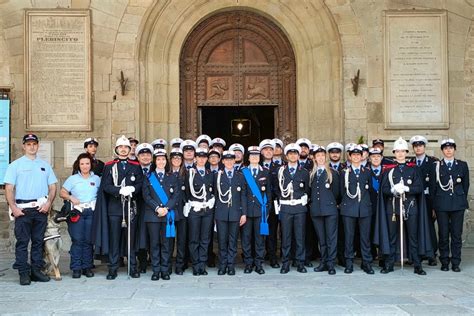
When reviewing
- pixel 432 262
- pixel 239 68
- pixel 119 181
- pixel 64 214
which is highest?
pixel 239 68

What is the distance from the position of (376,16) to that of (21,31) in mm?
6725

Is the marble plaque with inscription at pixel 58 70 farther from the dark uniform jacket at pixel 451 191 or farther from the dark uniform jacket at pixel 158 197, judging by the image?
the dark uniform jacket at pixel 451 191

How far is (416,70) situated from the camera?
1076 cm

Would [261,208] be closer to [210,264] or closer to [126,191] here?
[210,264]

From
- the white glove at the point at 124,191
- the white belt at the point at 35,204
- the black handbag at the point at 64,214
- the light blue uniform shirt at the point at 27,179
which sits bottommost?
the black handbag at the point at 64,214

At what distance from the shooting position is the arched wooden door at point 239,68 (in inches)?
449

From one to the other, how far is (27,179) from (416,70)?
7.33 meters

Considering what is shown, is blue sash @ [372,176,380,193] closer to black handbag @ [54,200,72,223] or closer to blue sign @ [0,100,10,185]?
black handbag @ [54,200,72,223]

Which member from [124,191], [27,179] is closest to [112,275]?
[124,191]

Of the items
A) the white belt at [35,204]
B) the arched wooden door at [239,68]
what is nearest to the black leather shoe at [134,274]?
the white belt at [35,204]

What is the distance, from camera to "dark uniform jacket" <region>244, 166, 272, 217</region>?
26.5ft

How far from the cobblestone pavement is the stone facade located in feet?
10.9

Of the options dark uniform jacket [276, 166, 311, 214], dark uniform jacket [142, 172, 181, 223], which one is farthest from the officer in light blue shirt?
dark uniform jacket [276, 166, 311, 214]

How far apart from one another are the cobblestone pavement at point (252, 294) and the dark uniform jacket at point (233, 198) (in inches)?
32.8
